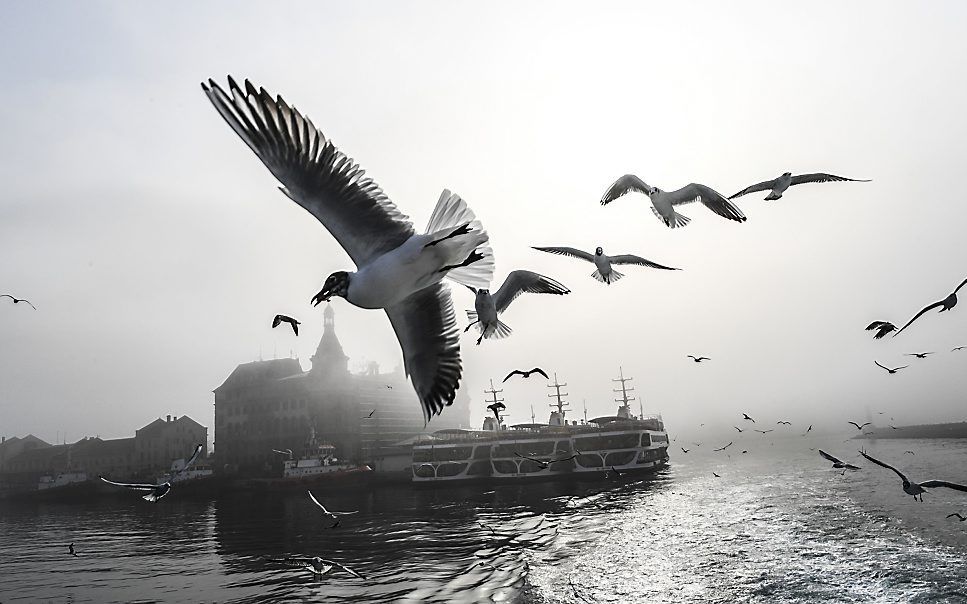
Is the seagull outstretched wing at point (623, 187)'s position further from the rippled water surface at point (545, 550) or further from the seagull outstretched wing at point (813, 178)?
the rippled water surface at point (545, 550)

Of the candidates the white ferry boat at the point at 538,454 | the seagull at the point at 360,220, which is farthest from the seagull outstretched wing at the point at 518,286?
the white ferry boat at the point at 538,454

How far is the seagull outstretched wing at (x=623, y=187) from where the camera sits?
438 inches

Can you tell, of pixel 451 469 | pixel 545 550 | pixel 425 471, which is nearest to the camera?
pixel 545 550

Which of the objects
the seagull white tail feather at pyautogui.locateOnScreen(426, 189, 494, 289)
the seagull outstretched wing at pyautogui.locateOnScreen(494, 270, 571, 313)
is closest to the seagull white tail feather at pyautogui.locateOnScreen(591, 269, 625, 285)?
the seagull outstretched wing at pyautogui.locateOnScreen(494, 270, 571, 313)

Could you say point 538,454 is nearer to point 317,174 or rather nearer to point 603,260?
point 603,260

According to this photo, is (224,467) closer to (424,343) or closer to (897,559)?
(897,559)

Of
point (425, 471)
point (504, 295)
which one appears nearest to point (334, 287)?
point (504, 295)

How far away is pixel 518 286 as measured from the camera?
10383mm

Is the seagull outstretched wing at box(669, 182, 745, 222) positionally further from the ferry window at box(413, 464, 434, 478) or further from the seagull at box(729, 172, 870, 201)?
the ferry window at box(413, 464, 434, 478)

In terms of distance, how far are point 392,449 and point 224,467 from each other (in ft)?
85.2

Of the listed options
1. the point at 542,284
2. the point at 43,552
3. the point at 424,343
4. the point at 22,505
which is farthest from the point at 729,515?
the point at 22,505

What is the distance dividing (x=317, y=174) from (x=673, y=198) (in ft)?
23.9

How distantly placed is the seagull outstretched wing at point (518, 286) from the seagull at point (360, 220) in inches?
161

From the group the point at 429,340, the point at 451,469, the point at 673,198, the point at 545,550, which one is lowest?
the point at 545,550
